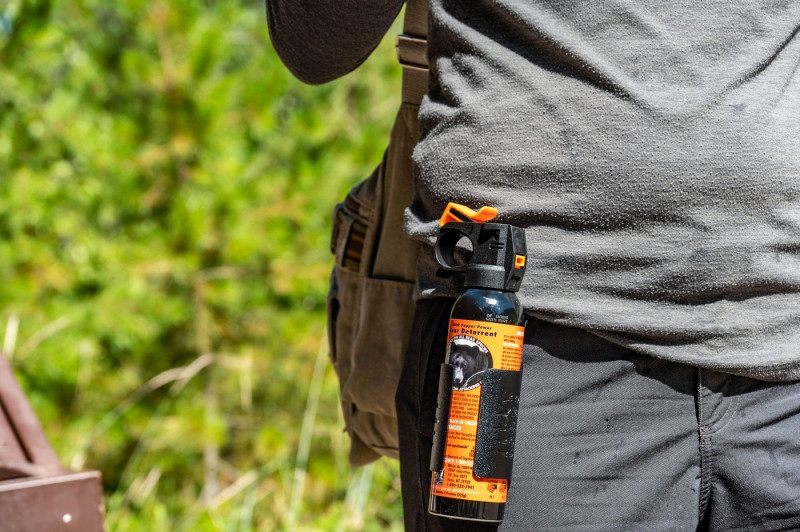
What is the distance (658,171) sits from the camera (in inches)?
41.2

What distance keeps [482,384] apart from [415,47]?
59 centimetres

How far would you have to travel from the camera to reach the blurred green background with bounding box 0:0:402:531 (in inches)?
127

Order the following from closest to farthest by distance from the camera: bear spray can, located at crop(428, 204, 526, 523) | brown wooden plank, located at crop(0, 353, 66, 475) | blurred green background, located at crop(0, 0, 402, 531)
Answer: bear spray can, located at crop(428, 204, 526, 523), brown wooden plank, located at crop(0, 353, 66, 475), blurred green background, located at crop(0, 0, 402, 531)

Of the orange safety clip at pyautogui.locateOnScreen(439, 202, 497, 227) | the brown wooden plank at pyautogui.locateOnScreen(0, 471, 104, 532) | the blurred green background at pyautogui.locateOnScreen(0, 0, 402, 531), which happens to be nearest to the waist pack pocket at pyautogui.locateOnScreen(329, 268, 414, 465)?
the orange safety clip at pyautogui.locateOnScreen(439, 202, 497, 227)

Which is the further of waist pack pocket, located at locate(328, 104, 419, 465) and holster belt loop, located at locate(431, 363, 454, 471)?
waist pack pocket, located at locate(328, 104, 419, 465)

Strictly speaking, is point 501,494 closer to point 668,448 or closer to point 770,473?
point 668,448

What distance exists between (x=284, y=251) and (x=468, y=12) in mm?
2665

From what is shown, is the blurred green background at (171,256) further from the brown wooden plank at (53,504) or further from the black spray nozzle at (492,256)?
the black spray nozzle at (492,256)

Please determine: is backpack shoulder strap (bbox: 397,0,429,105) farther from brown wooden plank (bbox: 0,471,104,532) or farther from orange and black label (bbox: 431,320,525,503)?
brown wooden plank (bbox: 0,471,104,532)

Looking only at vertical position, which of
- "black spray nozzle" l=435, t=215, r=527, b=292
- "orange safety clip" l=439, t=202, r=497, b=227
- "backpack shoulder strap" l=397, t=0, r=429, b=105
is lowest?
"black spray nozzle" l=435, t=215, r=527, b=292

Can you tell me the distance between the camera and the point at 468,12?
1.18 metres

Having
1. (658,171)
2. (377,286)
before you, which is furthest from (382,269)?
(658,171)

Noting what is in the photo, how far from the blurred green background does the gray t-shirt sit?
2.06 meters

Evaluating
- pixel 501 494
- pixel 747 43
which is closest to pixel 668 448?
pixel 501 494
